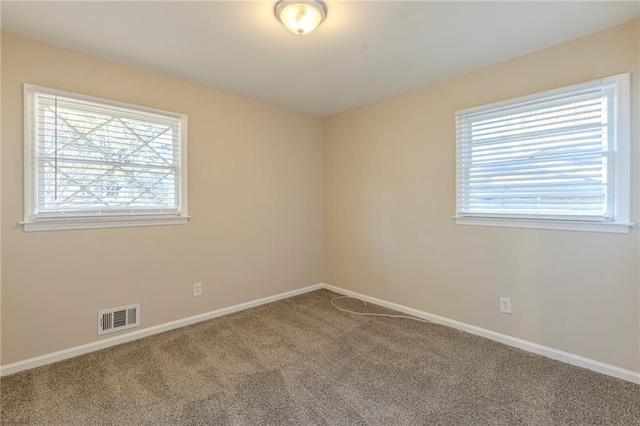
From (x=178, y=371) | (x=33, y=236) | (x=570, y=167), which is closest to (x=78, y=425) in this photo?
(x=178, y=371)

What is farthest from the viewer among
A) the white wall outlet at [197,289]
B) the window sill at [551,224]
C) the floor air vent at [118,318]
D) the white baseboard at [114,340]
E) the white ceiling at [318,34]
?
the white wall outlet at [197,289]

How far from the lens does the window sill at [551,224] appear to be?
80.0 inches

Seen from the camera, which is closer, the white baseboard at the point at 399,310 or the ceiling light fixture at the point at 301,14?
the ceiling light fixture at the point at 301,14

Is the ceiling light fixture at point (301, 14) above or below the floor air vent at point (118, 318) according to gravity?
above

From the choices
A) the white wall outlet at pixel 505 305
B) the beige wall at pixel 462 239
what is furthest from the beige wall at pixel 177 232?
the white wall outlet at pixel 505 305

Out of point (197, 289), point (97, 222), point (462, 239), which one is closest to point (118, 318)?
point (197, 289)

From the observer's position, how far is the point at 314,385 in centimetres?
198

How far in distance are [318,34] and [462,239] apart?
2.13m

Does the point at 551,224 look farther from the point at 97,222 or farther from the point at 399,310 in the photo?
the point at 97,222

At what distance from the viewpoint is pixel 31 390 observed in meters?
1.92

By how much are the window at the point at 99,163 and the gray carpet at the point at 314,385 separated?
3.62ft

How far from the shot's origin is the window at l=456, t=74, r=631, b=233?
2037 millimetres

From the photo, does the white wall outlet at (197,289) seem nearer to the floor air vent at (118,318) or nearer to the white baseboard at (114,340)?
the white baseboard at (114,340)

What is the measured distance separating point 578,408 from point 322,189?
3.20 m
